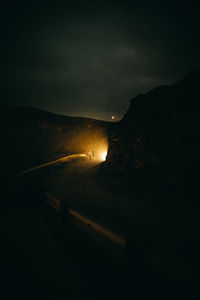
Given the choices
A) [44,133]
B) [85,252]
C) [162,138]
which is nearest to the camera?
[85,252]

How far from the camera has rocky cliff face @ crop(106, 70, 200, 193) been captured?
368 inches

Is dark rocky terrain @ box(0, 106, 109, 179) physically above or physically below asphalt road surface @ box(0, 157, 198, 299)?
above

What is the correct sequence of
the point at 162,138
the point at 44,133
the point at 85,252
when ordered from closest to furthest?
1. the point at 85,252
2. the point at 162,138
3. the point at 44,133

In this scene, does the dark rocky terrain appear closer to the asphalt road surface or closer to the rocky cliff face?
the rocky cliff face

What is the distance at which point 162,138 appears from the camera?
11211 mm

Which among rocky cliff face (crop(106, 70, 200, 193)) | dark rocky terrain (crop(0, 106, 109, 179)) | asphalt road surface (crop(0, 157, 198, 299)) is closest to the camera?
asphalt road surface (crop(0, 157, 198, 299))

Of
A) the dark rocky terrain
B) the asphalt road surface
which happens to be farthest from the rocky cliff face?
the dark rocky terrain

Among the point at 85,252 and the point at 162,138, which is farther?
the point at 162,138

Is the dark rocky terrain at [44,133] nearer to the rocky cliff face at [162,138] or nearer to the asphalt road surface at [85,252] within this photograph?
the rocky cliff face at [162,138]

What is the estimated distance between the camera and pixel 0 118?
2930 cm

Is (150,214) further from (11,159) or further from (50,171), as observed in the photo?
(11,159)

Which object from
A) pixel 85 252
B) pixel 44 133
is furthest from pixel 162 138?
pixel 44 133

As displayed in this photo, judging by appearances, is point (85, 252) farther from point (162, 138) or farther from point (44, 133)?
point (44, 133)

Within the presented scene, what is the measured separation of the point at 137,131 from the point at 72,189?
854cm
